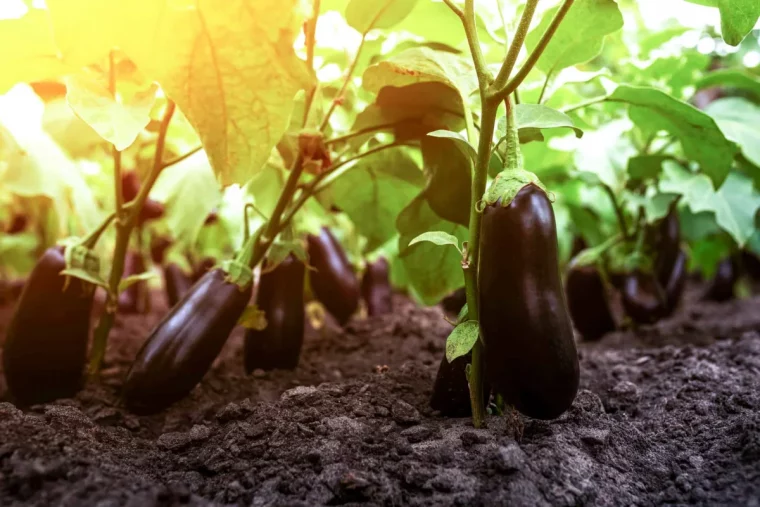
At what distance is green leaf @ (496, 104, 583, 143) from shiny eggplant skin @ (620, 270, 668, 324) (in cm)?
83

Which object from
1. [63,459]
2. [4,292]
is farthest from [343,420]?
[4,292]

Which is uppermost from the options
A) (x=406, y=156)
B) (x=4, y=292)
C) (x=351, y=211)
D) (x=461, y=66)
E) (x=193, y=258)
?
(x=461, y=66)

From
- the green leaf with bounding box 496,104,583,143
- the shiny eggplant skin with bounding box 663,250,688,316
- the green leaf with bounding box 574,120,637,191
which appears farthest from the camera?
the shiny eggplant skin with bounding box 663,250,688,316

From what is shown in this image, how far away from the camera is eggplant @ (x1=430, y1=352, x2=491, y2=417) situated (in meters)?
0.75

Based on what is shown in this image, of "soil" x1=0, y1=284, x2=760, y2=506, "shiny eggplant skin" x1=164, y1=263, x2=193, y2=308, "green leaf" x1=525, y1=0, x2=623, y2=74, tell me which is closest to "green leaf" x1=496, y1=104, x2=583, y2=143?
"green leaf" x1=525, y1=0, x2=623, y2=74

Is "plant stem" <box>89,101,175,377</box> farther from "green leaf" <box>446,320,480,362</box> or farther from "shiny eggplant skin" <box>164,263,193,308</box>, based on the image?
"shiny eggplant skin" <box>164,263,193,308</box>

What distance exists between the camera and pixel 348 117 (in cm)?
143

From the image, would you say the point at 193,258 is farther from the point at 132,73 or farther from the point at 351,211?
the point at 132,73

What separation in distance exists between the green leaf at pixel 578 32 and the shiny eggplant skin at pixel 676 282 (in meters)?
0.81

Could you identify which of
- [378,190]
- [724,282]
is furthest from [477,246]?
[724,282]

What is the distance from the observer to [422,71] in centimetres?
75

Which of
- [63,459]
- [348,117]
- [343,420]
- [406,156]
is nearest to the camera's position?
[63,459]

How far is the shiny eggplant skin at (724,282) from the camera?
2139 mm

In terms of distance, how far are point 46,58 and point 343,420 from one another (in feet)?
2.21
